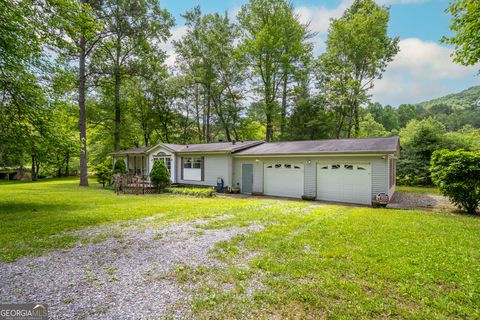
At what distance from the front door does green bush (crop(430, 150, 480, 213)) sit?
8.83m

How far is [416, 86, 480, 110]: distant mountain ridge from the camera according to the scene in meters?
57.5

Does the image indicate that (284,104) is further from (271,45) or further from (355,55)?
(355,55)

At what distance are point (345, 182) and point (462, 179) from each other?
4.05 m

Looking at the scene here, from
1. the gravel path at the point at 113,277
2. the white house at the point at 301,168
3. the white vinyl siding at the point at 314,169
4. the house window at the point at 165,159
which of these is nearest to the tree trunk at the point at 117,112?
the house window at the point at 165,159

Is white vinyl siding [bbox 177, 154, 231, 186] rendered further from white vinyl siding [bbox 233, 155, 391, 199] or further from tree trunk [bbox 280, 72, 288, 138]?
tree trunk [bbox 280, 72, 288, 138]

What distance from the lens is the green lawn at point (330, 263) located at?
2.91m

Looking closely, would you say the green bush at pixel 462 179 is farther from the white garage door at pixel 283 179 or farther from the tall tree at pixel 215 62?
the tall tree at pixel 215 62

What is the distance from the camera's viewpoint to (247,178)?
1462 cm

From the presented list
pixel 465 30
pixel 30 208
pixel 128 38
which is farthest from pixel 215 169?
pixel 128 38

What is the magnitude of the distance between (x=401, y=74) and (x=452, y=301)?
996 inches

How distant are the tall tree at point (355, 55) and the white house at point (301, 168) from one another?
33.5 ft

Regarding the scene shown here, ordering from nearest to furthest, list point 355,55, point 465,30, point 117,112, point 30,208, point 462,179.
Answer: point 465,30
point 462,179
point 30,208
point 355,55
point 117,112

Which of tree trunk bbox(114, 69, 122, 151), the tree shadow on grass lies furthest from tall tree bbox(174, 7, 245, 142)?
the tree shadow on grass

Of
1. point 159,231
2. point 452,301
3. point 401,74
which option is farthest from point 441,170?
point 401,74
